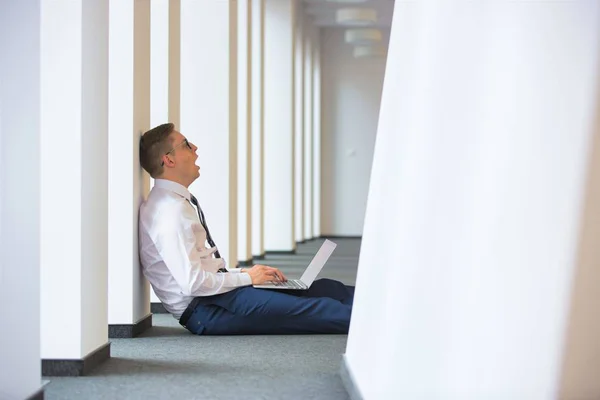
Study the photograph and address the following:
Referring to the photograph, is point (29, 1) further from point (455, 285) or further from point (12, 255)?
point (455, 285)

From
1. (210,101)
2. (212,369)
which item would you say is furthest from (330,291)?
(210,101)

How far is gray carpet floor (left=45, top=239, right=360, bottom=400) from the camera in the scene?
4.03m

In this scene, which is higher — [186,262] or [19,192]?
[19,192]

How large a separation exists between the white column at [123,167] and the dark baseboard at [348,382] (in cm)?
182

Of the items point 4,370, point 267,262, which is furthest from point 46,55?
point 267,262

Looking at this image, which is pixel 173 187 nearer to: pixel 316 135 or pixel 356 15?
pixel 356 15

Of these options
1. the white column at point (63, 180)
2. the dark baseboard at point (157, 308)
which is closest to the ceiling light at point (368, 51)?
the dark baseboard at point (157, 308)

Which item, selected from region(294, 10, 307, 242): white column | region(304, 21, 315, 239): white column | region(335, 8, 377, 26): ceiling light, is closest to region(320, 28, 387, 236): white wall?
region(304, 21, 315, 239): white column

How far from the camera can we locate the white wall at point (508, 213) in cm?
284

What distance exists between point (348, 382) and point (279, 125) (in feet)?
36.9

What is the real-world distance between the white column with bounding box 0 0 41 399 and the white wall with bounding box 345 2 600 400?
4.53ft

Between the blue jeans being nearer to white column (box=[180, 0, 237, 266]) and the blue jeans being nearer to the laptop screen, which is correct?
the laptop screen

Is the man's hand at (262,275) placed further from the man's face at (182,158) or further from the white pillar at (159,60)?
the white pillar at (159,60)

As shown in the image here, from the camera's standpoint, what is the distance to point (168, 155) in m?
5.87
